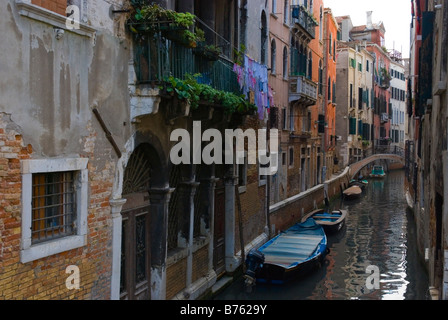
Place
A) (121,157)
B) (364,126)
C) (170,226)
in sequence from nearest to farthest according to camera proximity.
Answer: (121,157)
(170,226)
(364,126)

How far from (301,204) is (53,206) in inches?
607

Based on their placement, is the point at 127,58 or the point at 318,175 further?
the point at 318,175

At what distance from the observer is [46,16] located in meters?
5.02

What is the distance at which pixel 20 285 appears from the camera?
4.81 m

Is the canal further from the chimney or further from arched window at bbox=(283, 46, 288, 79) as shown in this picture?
the chimney

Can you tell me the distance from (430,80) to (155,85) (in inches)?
233

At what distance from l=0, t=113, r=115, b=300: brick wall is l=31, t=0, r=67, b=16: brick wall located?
1.32 metres

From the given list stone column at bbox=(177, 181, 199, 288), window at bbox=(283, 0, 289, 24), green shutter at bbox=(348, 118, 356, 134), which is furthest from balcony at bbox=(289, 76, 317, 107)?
green shutter at bbox=(348, 118, 356, 134)

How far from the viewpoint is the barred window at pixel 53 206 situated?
204 inches

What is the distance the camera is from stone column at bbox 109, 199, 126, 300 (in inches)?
253

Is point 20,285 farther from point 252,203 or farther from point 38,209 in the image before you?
point 252,203

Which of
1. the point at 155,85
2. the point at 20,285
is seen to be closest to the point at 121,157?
the point at 155,85

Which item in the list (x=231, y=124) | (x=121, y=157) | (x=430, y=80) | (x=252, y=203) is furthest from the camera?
(x=252, y=203)

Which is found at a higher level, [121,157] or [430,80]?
[430,80]
